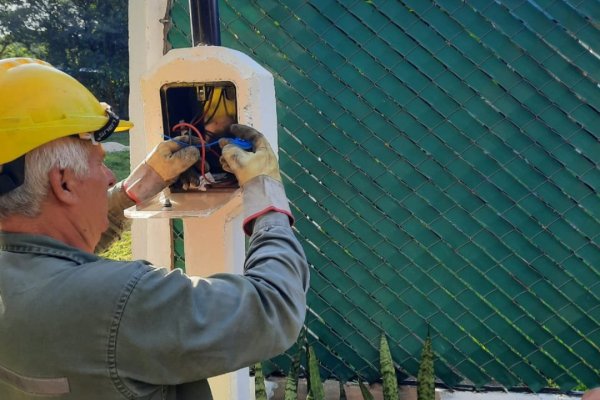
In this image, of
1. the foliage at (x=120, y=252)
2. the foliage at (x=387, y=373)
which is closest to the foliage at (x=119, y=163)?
the foliage at (x=120, y=252)

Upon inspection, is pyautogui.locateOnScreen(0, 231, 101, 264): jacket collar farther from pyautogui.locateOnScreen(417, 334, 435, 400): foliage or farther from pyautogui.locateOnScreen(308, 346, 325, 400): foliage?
pyautogui.locateOnScreen(417, 334, 435, 400): foliage

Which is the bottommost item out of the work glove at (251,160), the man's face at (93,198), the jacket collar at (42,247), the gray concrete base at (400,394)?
the gray concrete base at (400,394)

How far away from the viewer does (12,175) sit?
49.0 inches

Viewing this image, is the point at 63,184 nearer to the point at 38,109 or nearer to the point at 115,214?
the point at 38,109

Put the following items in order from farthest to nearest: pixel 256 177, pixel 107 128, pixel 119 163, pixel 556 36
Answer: pixel 119 163 → pixel 556 36 → pixel 256 177 → pixel 107 128

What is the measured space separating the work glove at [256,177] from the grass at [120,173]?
3.65 m

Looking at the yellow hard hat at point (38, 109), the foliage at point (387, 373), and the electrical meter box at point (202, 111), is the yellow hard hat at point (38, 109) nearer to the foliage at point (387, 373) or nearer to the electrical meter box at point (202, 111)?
the electrical meter box at point (202, 111)

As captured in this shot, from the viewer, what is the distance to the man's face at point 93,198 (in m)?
1.33

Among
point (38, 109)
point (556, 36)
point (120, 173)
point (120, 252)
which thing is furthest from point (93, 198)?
point (120, 173)

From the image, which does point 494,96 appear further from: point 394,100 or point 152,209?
point 152,209

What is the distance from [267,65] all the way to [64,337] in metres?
1.71

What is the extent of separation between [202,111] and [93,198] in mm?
611

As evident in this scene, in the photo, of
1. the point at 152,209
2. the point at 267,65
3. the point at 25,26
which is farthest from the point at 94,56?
the point at 152,209

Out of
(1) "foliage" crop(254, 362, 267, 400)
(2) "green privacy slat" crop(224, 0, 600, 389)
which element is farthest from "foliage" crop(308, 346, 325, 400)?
(2) "green privacy slat" crop(224, 0, 600, 389)
